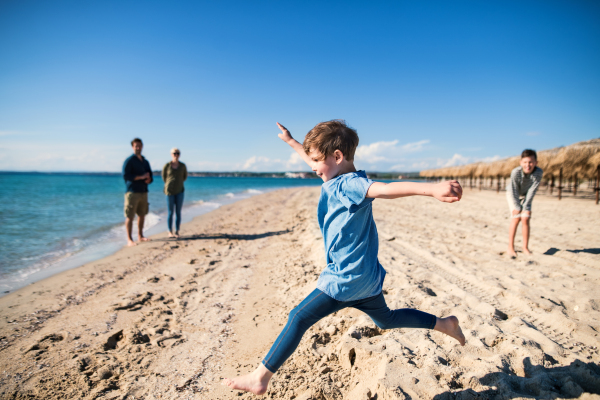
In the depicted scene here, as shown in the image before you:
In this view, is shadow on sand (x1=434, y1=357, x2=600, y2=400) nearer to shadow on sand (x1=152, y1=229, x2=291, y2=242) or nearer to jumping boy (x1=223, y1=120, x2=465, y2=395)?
jumping boy (x1=223, y1=120, x2=465, y2=395)

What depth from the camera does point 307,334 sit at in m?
2.55

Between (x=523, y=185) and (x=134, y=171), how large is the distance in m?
7.48

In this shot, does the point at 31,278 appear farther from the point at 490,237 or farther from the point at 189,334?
the point at 490,237

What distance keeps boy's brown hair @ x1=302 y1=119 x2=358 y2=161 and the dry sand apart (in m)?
1.43

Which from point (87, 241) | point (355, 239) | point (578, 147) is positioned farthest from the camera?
point (578, 147)

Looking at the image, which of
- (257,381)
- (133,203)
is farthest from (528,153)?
(133,203)

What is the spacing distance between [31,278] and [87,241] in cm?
281

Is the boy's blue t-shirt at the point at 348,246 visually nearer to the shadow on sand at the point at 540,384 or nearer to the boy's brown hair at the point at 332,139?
the boy's brown hair at the point at 332,139

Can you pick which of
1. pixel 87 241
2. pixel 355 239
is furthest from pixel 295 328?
pixel 87 241

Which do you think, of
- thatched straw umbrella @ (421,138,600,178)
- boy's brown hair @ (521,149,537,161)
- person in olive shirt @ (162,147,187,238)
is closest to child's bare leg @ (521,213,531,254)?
boy's brown hair @ (521,149,537,161)

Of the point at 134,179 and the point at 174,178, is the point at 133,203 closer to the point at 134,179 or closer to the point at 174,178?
the point at 134,179

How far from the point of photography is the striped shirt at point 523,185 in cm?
474

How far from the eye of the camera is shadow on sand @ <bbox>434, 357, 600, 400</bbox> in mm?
1703

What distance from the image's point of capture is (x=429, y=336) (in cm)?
238
